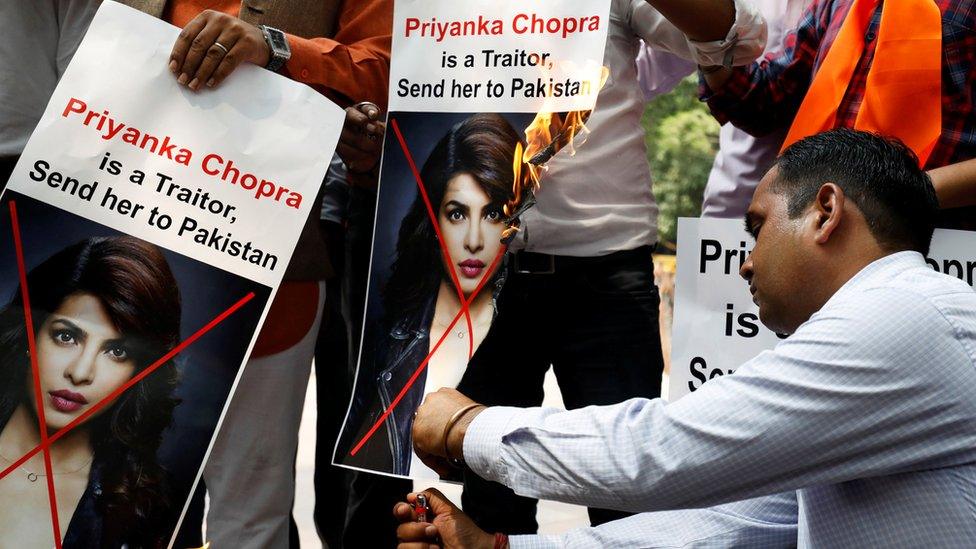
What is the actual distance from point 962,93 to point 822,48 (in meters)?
0.35

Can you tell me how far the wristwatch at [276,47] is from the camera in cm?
247

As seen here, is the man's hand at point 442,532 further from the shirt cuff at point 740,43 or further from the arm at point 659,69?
the arm at point 659,69

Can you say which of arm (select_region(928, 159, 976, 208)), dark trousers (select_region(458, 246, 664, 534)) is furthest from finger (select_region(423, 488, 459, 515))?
arm (select_region(928, 159, 976, 208))

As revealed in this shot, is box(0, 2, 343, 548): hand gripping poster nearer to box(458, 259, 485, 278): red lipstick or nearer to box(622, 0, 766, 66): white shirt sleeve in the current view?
box(458, 259, 485, 278): red lipstick

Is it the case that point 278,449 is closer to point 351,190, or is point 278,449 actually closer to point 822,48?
point 351,190

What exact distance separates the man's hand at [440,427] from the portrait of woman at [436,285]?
0.43m

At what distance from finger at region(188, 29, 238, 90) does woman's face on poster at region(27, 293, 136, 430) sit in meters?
0.48

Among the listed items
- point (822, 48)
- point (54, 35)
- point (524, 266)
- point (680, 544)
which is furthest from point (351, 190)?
point (680, 544)

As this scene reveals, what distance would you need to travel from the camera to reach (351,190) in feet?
9.89

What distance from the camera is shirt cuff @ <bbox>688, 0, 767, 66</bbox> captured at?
98.5 inches

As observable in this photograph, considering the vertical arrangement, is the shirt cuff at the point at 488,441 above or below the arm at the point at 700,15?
below

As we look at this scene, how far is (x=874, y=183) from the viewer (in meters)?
1.81

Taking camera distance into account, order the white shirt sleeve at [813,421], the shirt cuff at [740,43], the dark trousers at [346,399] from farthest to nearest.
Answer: the dark trousers at [346,399]
the shirt cuff at [740,43]
the white shirt sleeve at [813,421]

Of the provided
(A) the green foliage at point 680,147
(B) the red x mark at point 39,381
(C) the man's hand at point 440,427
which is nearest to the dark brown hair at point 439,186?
(B) the red x mark at point 39,381
